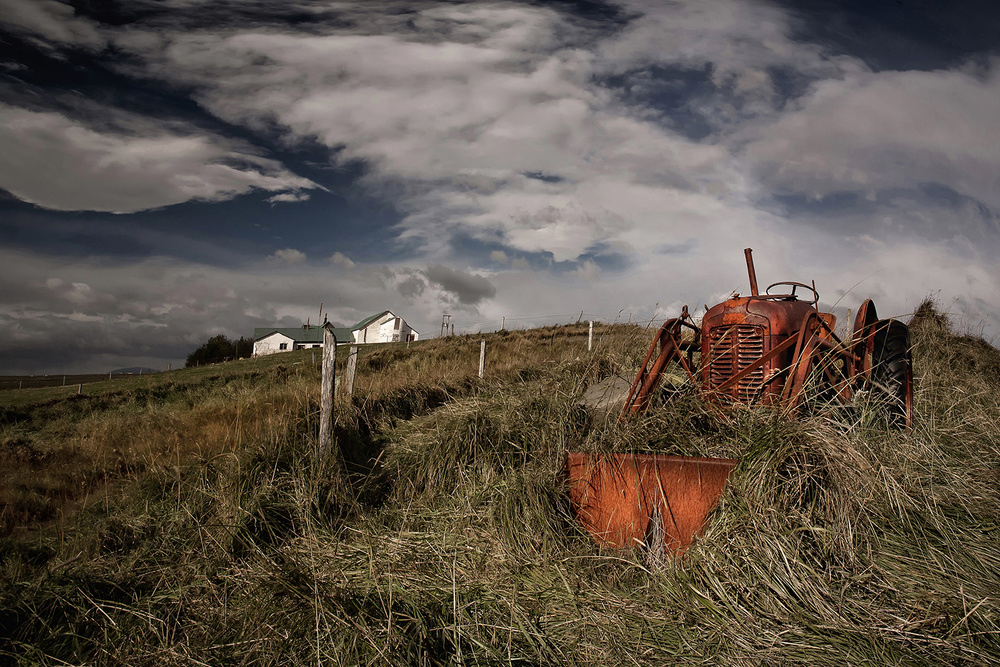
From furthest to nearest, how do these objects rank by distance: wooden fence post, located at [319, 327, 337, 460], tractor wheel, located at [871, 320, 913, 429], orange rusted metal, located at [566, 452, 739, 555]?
1. wooden fence post, located at [319, 327, 337, 460]
2. tractor wheel, located at [871, 320, 913, 429]
3. orange rusted metal, located at [566, 452, 739, 555]

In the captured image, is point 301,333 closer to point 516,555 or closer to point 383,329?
point 383,329

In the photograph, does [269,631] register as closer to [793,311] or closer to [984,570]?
[984,570]

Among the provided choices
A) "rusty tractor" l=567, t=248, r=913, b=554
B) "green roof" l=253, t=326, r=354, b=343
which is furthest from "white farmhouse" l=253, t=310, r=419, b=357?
"rusty tractor" l=567, t=248, r=913, b=554

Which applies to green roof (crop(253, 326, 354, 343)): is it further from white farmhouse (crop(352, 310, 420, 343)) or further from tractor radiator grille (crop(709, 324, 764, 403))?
tractor radiator grille (crop(709, 324, 764, 403))

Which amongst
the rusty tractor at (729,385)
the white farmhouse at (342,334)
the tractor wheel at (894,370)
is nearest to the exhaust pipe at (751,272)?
the rusty tractor at (729,385)

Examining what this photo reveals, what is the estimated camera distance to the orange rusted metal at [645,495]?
133 inches

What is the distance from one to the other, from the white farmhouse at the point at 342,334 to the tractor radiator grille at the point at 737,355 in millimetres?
54371

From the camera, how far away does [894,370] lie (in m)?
4.95

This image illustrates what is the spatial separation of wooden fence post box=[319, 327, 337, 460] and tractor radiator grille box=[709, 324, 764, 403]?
12.2 feet

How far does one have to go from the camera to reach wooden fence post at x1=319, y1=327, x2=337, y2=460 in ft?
18.3

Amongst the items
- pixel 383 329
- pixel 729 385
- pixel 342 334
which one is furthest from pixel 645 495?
pixel 342 334

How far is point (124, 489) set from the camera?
5.38 metres

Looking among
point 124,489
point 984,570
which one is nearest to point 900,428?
point 984,570

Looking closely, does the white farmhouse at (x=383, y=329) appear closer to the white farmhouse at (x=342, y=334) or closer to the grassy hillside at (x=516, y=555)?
the white farmhouse at (x=342, y=334)
